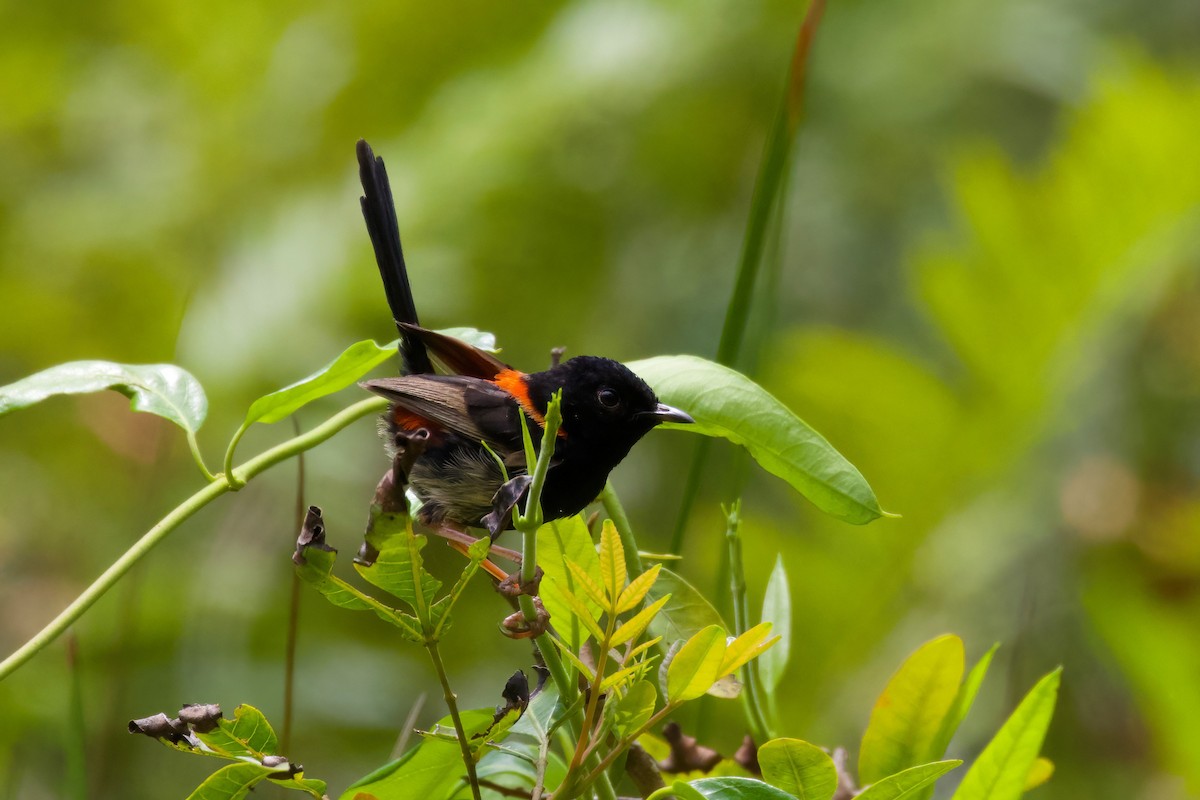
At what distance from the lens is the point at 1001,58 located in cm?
502

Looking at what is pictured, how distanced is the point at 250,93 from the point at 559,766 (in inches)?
158

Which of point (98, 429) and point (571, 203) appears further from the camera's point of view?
point (571, 203)

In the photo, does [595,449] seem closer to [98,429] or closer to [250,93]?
[98,429]

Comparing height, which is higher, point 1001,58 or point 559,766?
point 1001,58

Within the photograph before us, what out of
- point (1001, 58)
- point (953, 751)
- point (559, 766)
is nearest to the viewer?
point (559, 766)

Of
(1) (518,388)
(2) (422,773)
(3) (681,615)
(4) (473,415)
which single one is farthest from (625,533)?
(1) (518,388)

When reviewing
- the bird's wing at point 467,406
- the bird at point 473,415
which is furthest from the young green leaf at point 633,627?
the bird's wing at point 467,406

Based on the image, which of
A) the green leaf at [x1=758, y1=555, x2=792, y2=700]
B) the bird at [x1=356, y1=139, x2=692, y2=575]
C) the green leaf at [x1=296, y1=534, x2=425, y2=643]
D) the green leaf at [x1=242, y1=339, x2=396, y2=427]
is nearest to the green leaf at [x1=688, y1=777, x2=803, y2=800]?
the green leaf at [x1=296, y1=534, x2=425, y2=643]

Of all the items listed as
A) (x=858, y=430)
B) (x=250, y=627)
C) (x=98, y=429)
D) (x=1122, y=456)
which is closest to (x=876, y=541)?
(x=858, y=430)

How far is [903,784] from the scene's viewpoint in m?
0.89

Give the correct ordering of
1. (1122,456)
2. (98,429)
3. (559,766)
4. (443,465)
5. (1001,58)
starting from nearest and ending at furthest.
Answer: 1. (559,766)
2. (443,465)
3. (98,429)
4. (1122,456)
5. (1001,58)

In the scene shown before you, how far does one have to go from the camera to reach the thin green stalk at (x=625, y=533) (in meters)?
1.13

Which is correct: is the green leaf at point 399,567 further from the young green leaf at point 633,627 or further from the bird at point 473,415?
the bird at point 473,415

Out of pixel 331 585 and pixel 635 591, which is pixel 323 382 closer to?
pixel 331 585
